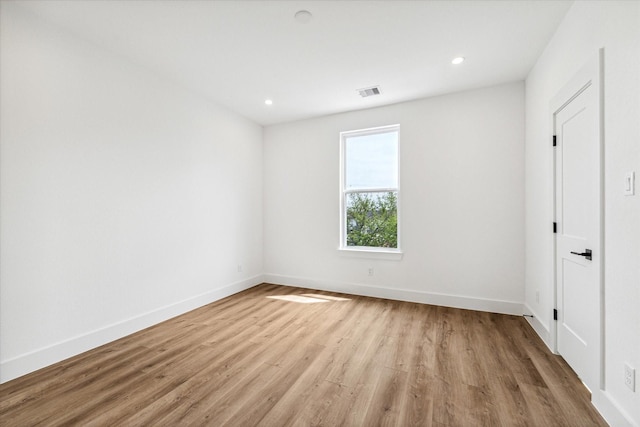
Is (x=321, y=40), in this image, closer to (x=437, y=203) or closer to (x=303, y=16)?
(x=303, y=16)

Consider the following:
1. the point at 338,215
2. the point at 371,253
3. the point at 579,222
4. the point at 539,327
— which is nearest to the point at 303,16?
the point at 579,222

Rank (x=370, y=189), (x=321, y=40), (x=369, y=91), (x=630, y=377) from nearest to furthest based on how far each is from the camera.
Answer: (x=630, y=377) → (x=321, y=40) → (x=369, y=91) → (x=370, y=189)

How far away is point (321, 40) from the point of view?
2.52 m

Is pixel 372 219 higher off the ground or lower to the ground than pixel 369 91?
lower

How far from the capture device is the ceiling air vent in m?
3.50

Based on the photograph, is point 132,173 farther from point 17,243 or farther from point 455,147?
point 455,147

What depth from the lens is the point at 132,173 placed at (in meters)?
2.90

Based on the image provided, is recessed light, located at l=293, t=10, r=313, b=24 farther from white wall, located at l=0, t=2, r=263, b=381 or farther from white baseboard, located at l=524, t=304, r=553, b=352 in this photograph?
white baseboard, located at l=524, t=304, r=553, b=352

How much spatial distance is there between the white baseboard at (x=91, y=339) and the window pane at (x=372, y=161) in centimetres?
271

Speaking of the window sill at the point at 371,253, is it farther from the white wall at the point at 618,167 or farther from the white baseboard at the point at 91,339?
the white wall at the point at 618,167

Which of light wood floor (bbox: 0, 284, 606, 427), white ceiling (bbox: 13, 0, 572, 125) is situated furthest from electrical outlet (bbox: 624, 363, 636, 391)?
white ceiling (bbox: 13, 0, 572, 125)

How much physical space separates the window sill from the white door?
1.84 meters

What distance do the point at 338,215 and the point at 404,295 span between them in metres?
1.52

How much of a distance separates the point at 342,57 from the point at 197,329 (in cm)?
323
